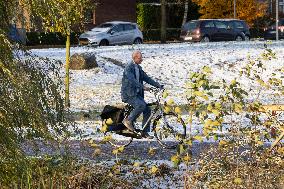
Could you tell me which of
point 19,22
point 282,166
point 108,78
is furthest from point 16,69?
point 108,78

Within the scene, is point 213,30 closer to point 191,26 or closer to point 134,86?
point 191,26

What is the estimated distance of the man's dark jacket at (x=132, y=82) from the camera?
38.7 feet

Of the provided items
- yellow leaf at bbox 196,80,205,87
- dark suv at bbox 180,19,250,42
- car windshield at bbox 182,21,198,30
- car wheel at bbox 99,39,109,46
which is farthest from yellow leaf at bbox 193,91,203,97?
car windshield at bbox 182,21,198,30

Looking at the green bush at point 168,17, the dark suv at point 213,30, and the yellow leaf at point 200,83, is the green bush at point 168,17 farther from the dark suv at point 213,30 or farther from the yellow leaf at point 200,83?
the yellow leaf at point 200,83

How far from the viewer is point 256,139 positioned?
7379mm

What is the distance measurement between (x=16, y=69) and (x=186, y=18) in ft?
168

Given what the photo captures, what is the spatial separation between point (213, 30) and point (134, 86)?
3162 cm

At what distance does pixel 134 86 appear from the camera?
11883 mm

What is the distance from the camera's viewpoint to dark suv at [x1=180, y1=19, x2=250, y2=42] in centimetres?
4211

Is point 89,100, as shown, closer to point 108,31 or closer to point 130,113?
point 130,113

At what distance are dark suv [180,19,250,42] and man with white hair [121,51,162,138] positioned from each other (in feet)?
98.6

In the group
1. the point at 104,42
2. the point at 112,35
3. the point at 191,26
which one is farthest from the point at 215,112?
the point at 191,26

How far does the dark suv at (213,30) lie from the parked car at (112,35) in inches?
112

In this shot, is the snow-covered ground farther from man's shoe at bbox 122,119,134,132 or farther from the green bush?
the green bush
